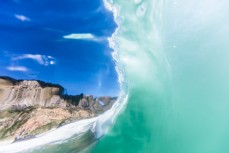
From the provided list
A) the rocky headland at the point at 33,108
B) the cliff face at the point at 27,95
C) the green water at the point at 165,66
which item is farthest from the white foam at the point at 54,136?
the green water at the point at 165,66

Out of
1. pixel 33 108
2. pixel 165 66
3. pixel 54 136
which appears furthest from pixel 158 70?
pixel 33 108

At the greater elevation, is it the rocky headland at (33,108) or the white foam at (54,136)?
the rocky headland at (33,108)

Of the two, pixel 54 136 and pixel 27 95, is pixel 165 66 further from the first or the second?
pixel 27 95

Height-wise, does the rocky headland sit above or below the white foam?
above

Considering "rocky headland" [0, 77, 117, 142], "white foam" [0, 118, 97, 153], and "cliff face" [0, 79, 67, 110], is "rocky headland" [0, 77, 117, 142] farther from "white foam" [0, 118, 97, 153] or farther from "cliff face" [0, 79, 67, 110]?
"white foam" [0, 118, 97, 153]

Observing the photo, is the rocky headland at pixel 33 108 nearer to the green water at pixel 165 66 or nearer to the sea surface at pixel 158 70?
the sea surface at pixel 158 70

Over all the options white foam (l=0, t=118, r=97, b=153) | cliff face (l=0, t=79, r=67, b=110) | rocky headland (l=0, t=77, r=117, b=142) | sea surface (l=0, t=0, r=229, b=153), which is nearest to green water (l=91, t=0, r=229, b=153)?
sea surface (l=0, t=0, r=229, b=153)
